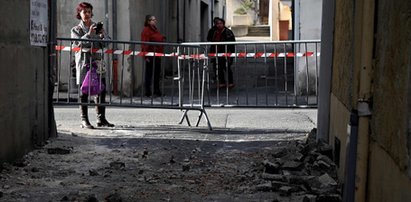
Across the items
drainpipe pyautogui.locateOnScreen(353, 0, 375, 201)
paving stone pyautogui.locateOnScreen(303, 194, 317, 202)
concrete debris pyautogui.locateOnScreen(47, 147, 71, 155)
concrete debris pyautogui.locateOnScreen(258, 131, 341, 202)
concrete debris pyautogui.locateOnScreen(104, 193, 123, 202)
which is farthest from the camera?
concrete debris pyautogui.locateOnScreen(47, 147, 71, 155)

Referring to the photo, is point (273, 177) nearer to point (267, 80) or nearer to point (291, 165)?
point (291, 165)

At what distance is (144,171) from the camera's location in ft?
23.5

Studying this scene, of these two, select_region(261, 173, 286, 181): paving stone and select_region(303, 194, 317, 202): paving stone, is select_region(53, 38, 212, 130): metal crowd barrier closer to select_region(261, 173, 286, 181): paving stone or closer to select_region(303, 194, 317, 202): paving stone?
select_region(261, 173, 286, 181): paving stone

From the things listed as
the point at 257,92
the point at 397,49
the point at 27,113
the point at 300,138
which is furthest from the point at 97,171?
the point at 257,92

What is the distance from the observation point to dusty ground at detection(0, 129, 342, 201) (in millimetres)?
6043

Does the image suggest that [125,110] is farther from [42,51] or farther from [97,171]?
[97,171]

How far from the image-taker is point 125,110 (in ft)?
43.1

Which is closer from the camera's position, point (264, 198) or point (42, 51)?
point (264, 198)

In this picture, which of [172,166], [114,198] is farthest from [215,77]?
[114,198]

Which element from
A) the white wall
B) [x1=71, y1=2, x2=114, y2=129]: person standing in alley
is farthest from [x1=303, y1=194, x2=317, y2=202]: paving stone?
the white wall

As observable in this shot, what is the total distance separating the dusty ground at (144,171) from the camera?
19.8 feet

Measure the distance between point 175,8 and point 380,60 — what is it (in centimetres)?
2006

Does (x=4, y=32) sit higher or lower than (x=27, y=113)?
higher

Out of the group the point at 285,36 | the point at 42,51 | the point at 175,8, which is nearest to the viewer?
the point at 42,51
